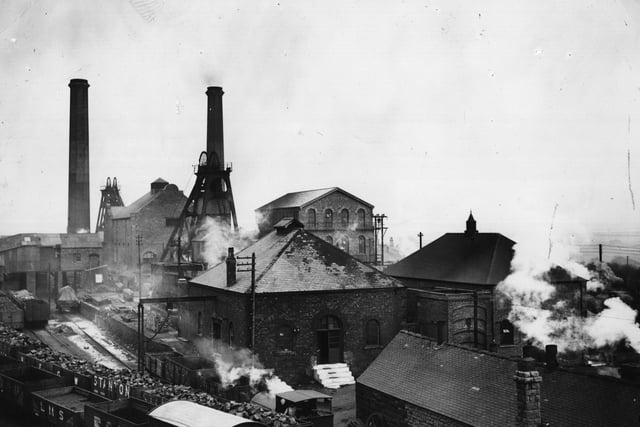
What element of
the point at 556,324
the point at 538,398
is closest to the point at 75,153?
the point at 556,324

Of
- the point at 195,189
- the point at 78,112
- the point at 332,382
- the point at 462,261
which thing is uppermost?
the point at 78,112

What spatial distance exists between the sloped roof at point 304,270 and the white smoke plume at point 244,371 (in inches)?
113

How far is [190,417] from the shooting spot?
44.8 ft

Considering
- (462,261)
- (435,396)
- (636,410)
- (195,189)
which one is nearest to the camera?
(636,410)

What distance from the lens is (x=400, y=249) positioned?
84.8 meters

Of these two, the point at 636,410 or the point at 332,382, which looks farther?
the point at 332,382

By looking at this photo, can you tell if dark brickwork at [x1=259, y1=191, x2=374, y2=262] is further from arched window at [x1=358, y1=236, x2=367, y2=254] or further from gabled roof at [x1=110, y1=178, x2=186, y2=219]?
gabled roof at [x1=110, y1=178, x2=186, y2=219]

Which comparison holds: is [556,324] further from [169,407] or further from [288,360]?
[169,407]

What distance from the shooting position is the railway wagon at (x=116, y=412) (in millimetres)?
15094

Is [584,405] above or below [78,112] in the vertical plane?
below

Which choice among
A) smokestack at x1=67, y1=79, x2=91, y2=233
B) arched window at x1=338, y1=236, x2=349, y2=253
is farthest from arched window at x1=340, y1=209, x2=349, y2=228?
smokestack at x1=67, y1=79, x2=91, y2=233

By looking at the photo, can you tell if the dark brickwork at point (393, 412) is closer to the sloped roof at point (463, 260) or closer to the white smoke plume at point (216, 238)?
the sloped roof at point (463, 260)

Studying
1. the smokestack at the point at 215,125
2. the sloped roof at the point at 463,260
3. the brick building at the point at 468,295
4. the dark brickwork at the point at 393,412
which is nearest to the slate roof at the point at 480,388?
the dark brickwork at the point at 393,412

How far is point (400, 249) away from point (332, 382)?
6035 centimetres
